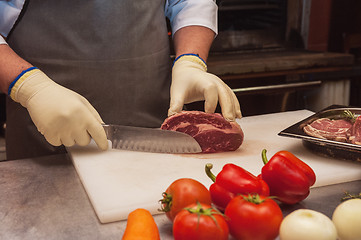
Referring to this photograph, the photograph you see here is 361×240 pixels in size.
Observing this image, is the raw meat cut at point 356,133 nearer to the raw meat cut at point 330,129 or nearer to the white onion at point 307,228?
the raw meat cut at point 330,129

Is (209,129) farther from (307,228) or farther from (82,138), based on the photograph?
(307,228)

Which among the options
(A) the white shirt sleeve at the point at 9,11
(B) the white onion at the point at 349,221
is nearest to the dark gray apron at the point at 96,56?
(A) the white shirt sleeve at the point at 9,11

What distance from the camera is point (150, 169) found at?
1.35m

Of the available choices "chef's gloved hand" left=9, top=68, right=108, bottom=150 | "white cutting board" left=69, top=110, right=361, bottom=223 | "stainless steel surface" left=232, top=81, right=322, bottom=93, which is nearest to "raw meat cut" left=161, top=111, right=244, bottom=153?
"white cutting board" left=69, top=110, right=361, bottom=223

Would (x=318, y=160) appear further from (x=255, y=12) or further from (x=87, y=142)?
(x=255, y=12)

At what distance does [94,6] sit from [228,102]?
26.1 inches

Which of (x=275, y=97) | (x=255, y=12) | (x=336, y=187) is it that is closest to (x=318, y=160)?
(x=336, y=187)

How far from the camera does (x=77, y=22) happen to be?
5.71 ft

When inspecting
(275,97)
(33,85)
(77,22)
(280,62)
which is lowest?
(275,97)

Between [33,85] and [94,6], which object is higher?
[94,6]

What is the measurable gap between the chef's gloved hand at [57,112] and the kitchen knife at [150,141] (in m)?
0.06

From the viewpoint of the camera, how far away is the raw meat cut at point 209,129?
1.51 metres

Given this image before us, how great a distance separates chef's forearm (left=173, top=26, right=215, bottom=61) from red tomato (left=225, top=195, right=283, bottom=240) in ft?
3.47

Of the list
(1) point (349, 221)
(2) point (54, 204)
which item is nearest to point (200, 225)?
(1) point (349, 221)
